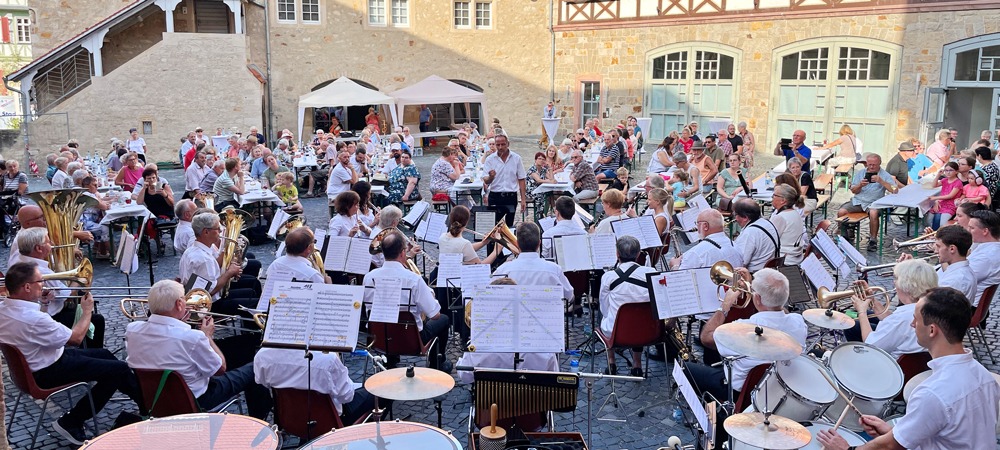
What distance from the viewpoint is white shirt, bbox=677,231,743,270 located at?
21.8 feet

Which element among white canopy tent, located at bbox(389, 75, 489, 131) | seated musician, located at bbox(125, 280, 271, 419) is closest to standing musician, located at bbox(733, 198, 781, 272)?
seated musician, located at bbox(125, 280, 271, 419)

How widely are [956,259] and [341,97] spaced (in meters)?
18.2

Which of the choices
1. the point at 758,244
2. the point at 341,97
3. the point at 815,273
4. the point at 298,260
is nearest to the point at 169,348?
the point at 298,260

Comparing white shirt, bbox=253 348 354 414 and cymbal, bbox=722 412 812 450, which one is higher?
cymbal, bbox=722 412 812 450

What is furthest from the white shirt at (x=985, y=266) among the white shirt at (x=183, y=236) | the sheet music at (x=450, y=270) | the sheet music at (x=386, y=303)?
the white shirt at (x=183, y=236)

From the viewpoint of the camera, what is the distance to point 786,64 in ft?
67.5

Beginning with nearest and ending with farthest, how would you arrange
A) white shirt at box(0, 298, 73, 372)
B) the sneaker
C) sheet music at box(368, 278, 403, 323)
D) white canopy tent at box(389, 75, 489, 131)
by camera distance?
white shirt at box(0, 298, 73, 372) < the sneaker < sheet music at box(368, 278, 403, 323) < white canopy tent at box(389, 75, 489, 131)

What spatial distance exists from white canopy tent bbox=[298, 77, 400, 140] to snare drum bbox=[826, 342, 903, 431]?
1862cm

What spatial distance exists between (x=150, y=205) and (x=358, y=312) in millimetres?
7355

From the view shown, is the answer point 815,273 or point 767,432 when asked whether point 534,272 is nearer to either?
point 815,273

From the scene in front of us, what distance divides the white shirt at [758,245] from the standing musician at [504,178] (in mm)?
4251

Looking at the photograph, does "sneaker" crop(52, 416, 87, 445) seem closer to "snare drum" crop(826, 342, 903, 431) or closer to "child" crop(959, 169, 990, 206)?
"snare drum" crop(826, 342, 903, 431)

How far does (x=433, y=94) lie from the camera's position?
23156 millimetres

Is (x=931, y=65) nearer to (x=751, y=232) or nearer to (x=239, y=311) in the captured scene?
(x=751, y=232)
